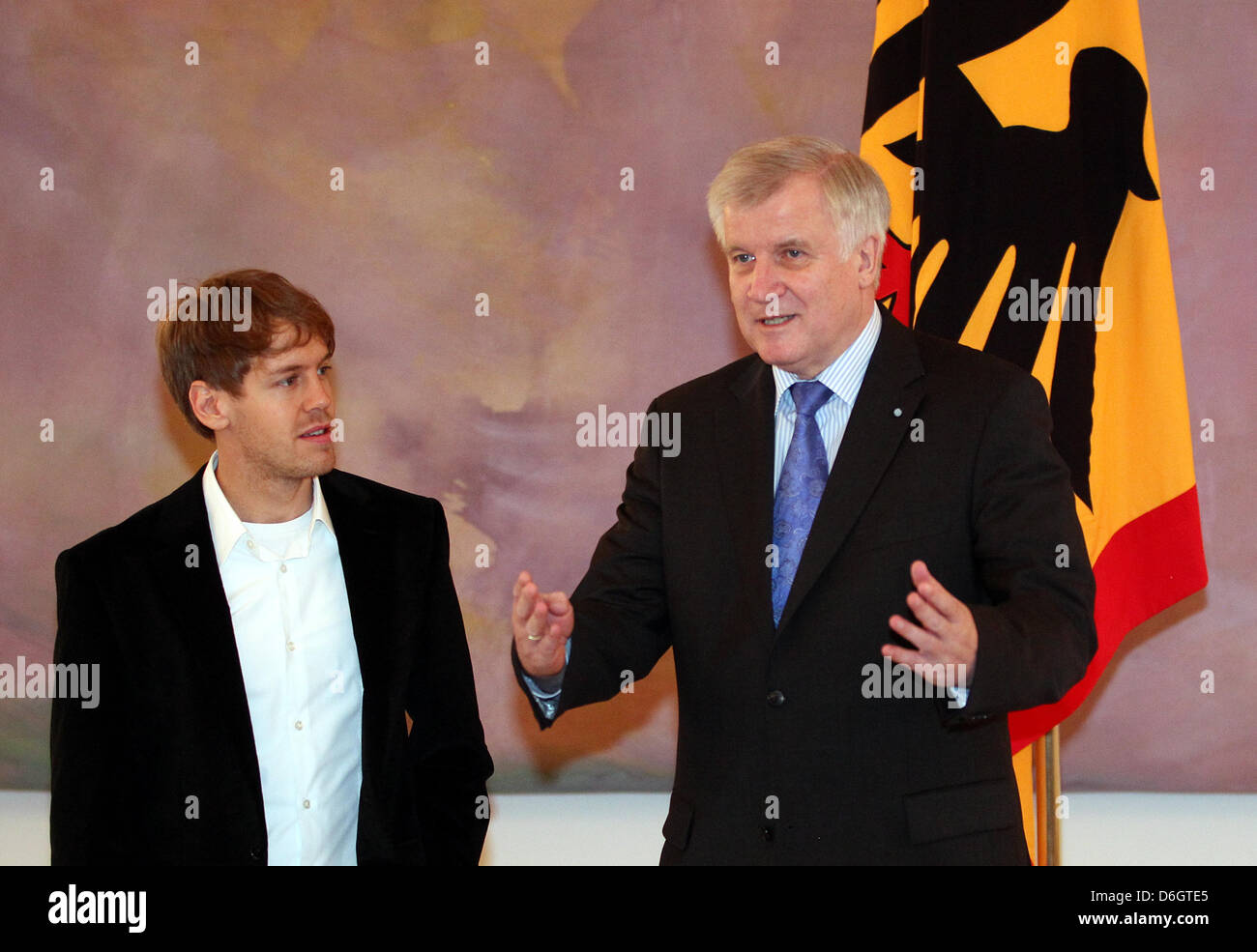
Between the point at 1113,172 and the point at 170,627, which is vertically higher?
the point at 1113,172

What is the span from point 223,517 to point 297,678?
0.33m

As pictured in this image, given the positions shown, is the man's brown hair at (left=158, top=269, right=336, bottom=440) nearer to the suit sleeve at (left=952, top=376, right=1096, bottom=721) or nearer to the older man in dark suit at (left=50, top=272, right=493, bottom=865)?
A: the older man in dark suit at (left=50, top=272, right=493, bottom=865)

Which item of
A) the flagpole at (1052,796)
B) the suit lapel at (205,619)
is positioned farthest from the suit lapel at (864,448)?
the flagpole at (1052,796)

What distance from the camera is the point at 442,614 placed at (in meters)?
2.42

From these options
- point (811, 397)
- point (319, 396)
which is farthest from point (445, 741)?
point (811, 397)

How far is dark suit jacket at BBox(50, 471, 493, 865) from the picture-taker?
7.07ft

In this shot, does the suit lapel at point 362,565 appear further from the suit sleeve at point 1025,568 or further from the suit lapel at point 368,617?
the suit sleeve at point 1025,568

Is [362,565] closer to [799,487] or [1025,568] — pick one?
[799,487]

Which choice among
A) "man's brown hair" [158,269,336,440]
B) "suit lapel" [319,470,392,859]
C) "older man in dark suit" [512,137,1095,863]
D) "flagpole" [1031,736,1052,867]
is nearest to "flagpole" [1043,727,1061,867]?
"flagpole" [1031,736,1052,867]

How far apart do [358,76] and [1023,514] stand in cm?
299

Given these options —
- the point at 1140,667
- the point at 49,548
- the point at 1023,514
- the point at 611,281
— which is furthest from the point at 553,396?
the point at 1023,514

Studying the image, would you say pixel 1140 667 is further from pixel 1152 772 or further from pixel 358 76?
pixel 358 76

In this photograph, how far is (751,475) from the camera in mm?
2238

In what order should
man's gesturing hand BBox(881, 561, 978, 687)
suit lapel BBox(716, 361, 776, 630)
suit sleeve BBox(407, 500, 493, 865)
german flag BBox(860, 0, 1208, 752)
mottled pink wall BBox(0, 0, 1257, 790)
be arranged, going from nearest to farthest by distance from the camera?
1. man's gesturing hand BBox(881, 561, 978, 687)
2. suit lapel BBox(716, 361, 776, 630)
3. suit sleeve BBox(407, 500, 493, 865)
4. german flag BBox(860, 0, 1208, 752)
5. mottled pink wall BBox(0, 0, 1257, 790)
